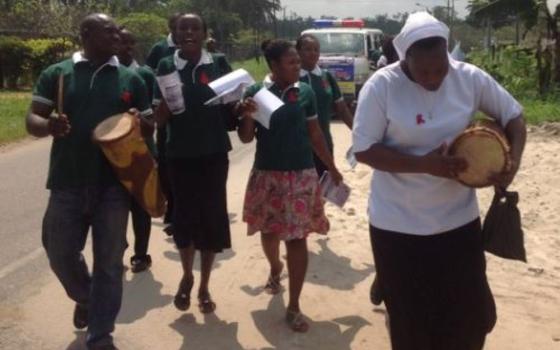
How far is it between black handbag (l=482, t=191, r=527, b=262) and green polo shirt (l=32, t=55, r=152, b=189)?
1962 mm

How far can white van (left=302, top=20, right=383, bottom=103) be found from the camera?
16.5 metres

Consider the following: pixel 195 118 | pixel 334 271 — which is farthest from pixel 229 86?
pixel 334 271

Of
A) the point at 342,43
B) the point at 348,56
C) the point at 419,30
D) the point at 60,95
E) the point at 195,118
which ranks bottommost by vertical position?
the point at 348,56

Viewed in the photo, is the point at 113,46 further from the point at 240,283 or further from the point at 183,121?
the point at 240,283

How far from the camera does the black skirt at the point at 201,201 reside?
4453mm

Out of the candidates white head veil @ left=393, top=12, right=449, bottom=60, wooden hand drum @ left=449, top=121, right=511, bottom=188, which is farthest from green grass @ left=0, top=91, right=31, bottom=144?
wooden hand drum @ left=449, top=121, right=511, bottom=188

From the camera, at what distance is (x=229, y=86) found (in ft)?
13.6

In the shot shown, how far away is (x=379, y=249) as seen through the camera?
9.88 ft

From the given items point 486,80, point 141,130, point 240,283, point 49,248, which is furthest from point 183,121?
point 486,80

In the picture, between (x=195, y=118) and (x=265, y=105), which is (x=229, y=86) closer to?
(x=265, y=105)

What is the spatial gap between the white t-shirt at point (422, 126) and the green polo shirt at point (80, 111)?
4.88 ft

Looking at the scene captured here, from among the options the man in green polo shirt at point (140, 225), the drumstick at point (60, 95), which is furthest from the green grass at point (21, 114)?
the drumstick at point (60, 95)

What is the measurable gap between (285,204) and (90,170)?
122 cm

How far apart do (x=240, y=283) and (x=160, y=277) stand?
0.63 meters
